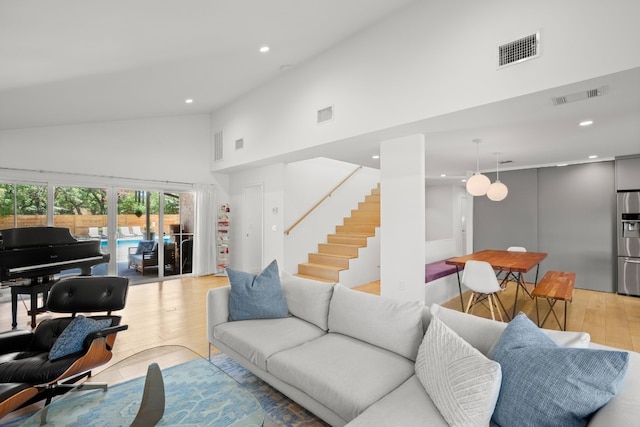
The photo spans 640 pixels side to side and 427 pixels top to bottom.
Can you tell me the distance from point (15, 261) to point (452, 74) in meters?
5.11

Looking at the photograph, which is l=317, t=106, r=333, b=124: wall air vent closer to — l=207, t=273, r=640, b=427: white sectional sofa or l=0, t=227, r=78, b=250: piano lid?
l=207, t=273, r=640, b=427: white sectional sofa

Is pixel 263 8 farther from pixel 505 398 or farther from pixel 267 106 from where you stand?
pixel 505 398

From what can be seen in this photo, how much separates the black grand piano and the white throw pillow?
4.28 metres

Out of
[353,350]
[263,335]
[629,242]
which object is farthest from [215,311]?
→ [629,242]

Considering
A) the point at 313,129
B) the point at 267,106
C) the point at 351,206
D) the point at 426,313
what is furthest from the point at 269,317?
the point at 351,206

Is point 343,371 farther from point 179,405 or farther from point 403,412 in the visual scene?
point 179,405

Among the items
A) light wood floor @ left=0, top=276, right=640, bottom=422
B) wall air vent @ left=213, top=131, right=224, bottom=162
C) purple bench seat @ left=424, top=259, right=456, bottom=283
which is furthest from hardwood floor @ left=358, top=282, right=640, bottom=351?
wall air vent @ left=213, top=131, right=224, bottom=162

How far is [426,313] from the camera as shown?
211cm

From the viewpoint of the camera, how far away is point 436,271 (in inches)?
186

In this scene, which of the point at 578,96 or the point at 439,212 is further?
the point at 439,212

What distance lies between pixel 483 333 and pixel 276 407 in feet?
4.89

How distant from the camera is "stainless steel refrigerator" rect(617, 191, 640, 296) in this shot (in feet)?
17.4

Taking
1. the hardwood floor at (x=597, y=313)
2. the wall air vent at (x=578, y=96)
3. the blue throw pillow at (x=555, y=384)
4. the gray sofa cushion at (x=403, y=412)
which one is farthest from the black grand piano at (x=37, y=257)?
the wall air vent at (x=578, y=96)

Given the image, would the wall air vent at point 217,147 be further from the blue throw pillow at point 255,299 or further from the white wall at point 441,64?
the blue throw pillow at point 255,299
